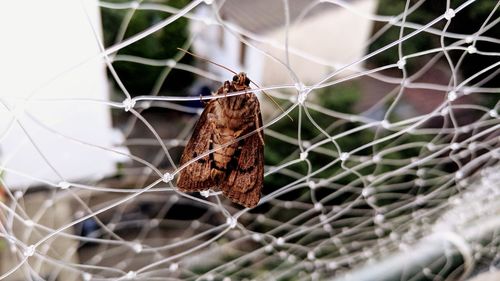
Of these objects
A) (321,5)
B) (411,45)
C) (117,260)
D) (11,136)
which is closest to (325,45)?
(321,5)

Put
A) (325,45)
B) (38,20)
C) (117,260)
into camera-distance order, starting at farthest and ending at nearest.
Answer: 1. (325,45)
2. (117,260)
3. (38,20)

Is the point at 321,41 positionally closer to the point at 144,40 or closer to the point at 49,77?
the point at 144,40

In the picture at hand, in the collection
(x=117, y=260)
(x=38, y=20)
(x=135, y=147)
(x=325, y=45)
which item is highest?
(x=325, y=45)

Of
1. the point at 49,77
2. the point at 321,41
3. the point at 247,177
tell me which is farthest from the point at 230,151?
the point at 321,41

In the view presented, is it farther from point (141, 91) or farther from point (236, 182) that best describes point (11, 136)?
point (141, 91)

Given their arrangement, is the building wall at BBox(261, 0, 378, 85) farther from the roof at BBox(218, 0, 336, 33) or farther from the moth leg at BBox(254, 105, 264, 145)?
the moth leg at BBox(254, 105, 264, 145)

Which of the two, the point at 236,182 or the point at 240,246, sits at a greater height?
the point at 240,246
